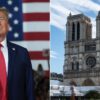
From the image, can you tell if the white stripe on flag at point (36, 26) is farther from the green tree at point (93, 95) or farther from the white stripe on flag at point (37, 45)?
the green tree at point (93, 95)

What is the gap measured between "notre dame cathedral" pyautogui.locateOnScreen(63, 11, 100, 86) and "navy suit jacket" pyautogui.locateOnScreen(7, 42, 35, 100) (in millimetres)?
1416

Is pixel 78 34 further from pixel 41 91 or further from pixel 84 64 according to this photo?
pixel 41 91

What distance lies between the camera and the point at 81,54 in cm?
338

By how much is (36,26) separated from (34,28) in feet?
0.06

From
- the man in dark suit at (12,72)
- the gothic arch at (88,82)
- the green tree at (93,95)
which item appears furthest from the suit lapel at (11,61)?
the gothic arch at (88,82)

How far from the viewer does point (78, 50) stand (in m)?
3.40

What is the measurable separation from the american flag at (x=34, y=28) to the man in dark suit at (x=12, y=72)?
24cm

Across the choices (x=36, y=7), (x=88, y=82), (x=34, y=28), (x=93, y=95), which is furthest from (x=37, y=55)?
(x=88, y=82)

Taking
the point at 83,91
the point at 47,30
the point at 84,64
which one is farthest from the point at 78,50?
the point at 47,30

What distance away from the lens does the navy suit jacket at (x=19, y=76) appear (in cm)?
151

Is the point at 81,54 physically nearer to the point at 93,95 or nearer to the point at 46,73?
the point at 93,95

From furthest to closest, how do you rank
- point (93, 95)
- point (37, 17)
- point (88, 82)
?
point (88, 82) < point (93, 95) < point (37, 17)

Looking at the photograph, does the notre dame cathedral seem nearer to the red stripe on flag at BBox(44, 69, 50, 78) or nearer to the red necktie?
the red stripe on flag at BBox(44, 69, 50, 78)

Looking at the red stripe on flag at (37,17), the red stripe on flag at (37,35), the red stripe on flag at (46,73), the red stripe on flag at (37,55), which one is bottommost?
the red stripe on flag at (46,73)
